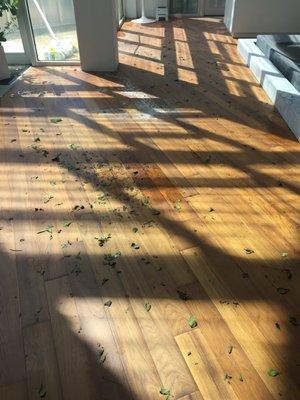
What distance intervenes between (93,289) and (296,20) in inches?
239

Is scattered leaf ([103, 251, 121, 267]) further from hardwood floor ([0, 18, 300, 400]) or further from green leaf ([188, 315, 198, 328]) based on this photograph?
green leaf ([188, 315, 198, 328])

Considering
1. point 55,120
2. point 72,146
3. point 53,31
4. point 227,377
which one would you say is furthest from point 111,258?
point 53,31

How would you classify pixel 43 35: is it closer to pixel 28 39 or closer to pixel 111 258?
pixel 28 39

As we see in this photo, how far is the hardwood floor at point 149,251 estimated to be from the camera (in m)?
1.42

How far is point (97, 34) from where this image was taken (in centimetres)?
444

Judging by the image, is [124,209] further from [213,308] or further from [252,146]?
[252,146]

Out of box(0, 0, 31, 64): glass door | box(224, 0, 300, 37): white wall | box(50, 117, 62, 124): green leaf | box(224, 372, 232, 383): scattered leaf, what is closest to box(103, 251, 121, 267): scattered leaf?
box(224, 372, 232, 383): scattered leaf

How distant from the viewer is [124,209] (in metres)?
2.29

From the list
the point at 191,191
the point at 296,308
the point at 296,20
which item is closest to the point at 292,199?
the point at 191,191

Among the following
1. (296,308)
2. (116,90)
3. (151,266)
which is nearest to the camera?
(296,308)

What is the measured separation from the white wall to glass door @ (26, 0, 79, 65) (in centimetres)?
289

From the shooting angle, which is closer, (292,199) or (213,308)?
(213,308)

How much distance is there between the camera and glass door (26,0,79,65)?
14.8ft

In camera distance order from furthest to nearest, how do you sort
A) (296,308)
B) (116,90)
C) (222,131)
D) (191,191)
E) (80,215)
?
(116,90)
(222,131)
(191,191)
(80,215)
(296,308)
